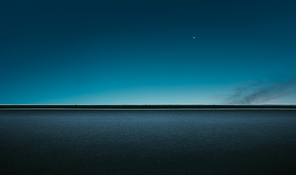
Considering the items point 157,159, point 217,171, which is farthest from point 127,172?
point 217,171

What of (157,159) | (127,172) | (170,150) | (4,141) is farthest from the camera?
(4,141)

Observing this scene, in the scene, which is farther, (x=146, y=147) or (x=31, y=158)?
(x=146, y=147)

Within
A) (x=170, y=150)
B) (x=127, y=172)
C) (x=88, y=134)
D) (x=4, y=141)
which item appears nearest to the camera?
(x=127, y=172)

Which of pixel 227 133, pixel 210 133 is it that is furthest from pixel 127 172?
pixel 227 133

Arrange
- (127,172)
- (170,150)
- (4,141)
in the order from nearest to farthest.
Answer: (127,172) < (170,150) < (4,141)

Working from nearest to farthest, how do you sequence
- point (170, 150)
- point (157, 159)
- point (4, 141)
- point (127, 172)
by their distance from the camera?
point (127, 172) → point (157, 159) → point (170, 150) → point (4, 141)

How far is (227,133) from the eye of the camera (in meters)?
4.66

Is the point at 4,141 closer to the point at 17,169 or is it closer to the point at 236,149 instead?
the point at 17,169

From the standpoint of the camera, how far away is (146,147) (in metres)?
3.50

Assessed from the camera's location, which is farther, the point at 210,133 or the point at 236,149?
the point at 210,133

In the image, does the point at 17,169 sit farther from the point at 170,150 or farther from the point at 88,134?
the point at 170,150

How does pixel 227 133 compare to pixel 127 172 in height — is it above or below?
above

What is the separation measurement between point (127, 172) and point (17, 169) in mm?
1668

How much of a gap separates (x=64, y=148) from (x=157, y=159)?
198 cm
